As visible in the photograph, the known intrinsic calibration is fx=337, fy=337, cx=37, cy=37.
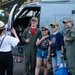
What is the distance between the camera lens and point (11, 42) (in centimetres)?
703

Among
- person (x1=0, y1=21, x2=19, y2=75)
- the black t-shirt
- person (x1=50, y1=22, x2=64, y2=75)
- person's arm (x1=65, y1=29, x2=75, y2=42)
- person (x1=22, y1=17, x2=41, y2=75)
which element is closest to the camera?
person (x1=0, y1=21, x2=19, y2=75)

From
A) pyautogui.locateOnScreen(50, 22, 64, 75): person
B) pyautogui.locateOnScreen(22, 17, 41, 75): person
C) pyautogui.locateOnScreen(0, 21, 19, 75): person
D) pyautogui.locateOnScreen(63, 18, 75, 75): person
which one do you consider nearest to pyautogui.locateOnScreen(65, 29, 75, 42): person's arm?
pyautogui.locateOnScreen(63, 18, 75, 75): person

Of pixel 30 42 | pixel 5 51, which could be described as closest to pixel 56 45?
pixel 30 42

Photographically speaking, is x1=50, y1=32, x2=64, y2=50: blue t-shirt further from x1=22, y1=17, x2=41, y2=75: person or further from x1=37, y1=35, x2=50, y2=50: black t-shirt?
x1=22, y1=17, x2=41, y2=75: person

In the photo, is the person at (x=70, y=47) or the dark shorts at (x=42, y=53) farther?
the dark shorts at (x=42, y=53)

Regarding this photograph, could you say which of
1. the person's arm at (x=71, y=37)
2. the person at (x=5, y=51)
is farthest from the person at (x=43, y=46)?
the person at (x=5, y=51)

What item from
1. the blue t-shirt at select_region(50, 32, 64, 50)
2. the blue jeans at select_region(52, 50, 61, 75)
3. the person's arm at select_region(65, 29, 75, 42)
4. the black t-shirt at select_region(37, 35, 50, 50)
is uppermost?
the person's arm at select_region(65, 29, 75, 42)

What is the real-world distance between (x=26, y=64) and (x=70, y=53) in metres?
1.60

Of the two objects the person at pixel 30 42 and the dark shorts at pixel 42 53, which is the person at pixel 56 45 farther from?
the person at pixel 30 42

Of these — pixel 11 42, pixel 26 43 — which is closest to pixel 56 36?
pixel 26 43

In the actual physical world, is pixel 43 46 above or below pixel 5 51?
below

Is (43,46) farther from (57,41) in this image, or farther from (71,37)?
(71,37)

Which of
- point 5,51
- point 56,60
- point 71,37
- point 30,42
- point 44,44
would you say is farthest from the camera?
point 30,42

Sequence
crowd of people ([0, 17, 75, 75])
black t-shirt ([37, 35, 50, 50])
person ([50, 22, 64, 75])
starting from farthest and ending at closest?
black t-shirt ([37, 35, 50, 50]), person ([50, 22, 64, 75]), crowd of people ([0, 17, 75, 75])
